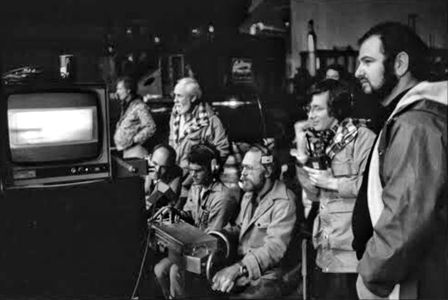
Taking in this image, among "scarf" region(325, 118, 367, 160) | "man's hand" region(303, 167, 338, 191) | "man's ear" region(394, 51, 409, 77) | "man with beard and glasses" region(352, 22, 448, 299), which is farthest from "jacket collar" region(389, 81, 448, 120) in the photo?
"man's hand" region(303, 167, 338, 191)

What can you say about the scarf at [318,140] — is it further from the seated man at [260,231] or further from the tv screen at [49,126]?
the tv screen at [49,126]

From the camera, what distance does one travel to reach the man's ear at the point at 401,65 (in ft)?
6.68

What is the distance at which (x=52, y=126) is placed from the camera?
2107mm

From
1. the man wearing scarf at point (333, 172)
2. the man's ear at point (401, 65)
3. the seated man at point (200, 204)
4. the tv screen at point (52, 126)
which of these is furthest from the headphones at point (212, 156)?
the man's ear at point (401, 65)

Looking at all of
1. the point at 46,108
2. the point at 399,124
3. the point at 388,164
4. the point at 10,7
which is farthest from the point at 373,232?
the point at 10,7

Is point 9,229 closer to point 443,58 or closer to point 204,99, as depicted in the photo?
point 204,99

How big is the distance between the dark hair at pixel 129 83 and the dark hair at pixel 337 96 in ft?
2.49

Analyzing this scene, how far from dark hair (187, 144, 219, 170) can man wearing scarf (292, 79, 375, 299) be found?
0.37 metres

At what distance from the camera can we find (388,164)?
1.79 m

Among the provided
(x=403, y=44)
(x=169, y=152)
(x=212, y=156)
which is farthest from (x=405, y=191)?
(x=169, y=152)

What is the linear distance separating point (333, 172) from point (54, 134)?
1157mm

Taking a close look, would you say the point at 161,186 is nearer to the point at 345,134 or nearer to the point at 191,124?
the point at 191,124

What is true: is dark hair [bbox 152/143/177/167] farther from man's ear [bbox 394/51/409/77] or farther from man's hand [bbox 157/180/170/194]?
man's ear [bbox 394/51/409/77]

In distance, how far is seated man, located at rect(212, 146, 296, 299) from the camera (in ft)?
7.58
